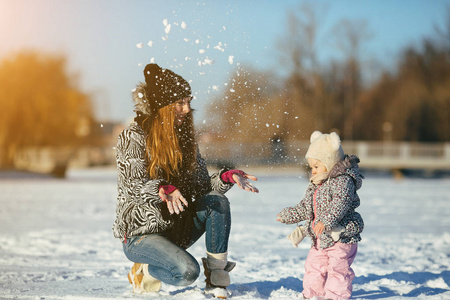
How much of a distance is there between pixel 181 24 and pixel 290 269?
2357 mm

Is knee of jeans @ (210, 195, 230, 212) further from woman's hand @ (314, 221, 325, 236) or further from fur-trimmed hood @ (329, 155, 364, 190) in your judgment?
fur-trimmed hood @ (329, 155, 364, 190)

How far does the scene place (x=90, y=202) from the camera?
13016 millimetres

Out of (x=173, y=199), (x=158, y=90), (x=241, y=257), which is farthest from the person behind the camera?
(x=241, y=257)

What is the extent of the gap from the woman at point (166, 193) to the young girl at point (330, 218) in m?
0.44

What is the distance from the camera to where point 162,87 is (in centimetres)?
405

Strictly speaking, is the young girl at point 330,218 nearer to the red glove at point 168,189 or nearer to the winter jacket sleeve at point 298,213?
the winter jacket sleeve at point 298,213

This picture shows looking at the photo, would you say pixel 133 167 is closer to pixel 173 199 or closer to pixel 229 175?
pixel 173 199

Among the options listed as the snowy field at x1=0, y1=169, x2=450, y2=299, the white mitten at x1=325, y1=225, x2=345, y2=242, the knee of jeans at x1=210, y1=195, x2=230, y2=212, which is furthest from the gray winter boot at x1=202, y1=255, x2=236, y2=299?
the white mitten at x1=325, y1=225, x2=345, y2=242

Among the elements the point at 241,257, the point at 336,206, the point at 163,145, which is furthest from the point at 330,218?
the point at 241,257

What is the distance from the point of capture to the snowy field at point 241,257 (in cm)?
432

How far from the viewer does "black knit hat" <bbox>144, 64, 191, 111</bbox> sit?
4012 mm

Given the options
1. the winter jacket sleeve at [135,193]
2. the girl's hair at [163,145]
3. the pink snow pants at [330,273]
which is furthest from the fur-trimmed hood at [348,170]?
the winter jacket sleeve at [135,193]

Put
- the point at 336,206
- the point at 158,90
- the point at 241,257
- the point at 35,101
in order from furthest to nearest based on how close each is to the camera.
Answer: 1. the point at 35,101
2. the point at 241,257
3. the point at 158,90
4. the point at 336,206

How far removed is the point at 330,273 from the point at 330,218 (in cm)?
39
